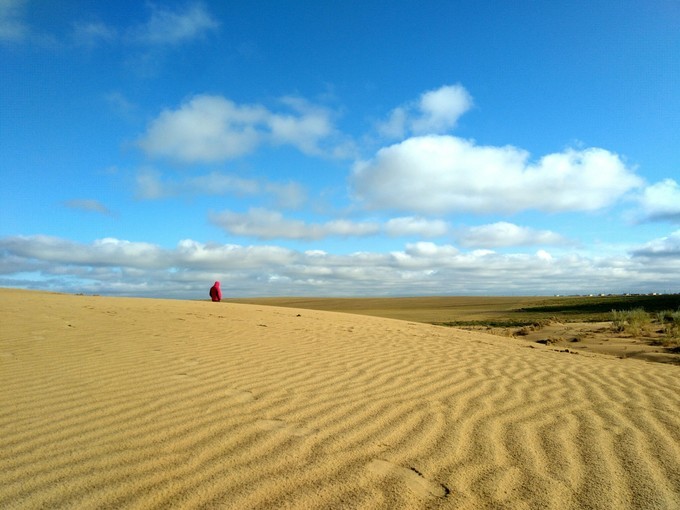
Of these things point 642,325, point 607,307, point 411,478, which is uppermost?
point 607,307

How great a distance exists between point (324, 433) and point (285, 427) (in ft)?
1.07

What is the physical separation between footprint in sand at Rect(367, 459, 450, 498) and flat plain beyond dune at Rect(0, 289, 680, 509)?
0.04 ft

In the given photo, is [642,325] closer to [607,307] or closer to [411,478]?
[411,478]

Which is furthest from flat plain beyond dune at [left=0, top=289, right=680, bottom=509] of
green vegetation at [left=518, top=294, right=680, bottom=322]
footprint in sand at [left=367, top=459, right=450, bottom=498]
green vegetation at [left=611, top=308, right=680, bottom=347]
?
green vegetation at [left=518, top=294, right=680, bottom=322]

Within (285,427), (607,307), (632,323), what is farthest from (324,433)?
(607,307)

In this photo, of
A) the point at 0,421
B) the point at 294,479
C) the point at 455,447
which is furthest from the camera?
the point at 0,421

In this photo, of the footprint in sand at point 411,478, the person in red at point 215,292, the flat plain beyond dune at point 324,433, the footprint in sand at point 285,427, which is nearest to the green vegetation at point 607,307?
the person in red at point 215,292

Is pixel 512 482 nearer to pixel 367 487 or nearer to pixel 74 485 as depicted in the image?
pixel 367 487

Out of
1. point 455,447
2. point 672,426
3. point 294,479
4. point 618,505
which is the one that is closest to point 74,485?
point 294,479

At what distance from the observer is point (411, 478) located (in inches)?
105

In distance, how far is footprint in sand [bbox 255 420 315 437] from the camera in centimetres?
337

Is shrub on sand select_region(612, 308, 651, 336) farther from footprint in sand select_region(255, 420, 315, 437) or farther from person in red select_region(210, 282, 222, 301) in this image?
person in red select_region(210, 282, 222, 301)

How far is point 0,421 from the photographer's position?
361 cm

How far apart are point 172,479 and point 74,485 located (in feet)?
1.78
